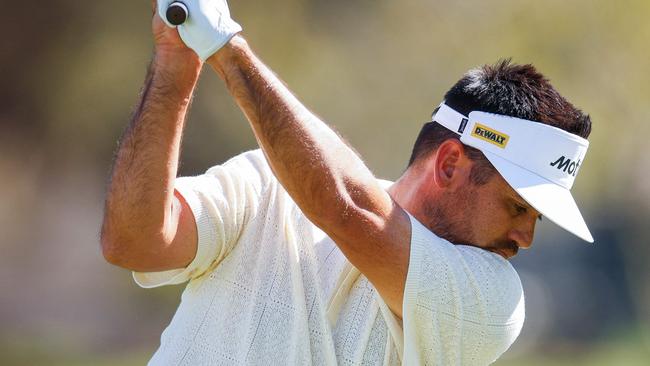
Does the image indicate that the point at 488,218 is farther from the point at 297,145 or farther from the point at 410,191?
the point at 297,145

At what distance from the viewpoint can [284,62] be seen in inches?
376

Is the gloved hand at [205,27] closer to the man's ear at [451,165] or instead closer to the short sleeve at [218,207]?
the short sleeve at [218,207]

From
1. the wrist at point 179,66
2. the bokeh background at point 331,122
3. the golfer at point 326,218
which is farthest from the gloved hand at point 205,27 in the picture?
the bokeh background at point 331,122

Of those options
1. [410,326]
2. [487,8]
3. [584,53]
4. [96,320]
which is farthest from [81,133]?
[410,326]

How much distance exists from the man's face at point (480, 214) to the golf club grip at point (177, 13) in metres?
0.99

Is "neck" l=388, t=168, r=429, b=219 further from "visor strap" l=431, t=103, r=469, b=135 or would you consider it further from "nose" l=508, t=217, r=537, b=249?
"nose" l=508, t=217, r=537, b=249

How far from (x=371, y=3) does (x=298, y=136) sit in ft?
25.3

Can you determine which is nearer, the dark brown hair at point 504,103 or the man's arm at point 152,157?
the man's arm at point 152,157

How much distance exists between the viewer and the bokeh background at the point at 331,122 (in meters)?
8.71

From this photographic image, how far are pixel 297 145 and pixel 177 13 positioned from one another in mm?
364

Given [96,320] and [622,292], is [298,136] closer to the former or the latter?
[96,320]

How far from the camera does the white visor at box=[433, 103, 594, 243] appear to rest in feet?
9.07

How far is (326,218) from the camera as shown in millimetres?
2309

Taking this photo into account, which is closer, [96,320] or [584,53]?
[96,320]
